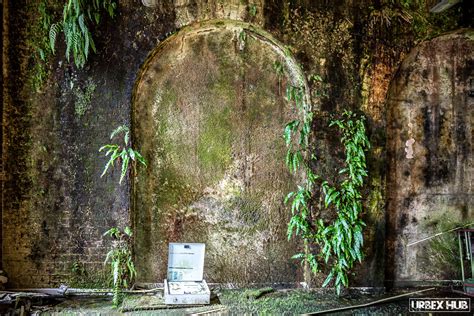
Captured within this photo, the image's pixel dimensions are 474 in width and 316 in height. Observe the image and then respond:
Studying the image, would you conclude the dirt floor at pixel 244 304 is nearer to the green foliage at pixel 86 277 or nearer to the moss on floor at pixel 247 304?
the moss on floor at pixel 247 304

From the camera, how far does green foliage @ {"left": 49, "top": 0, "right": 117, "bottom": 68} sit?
13.1 ft

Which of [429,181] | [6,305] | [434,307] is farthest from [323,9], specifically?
[6,305]

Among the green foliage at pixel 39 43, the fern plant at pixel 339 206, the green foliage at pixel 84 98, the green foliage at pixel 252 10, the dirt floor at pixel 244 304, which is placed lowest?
the dirt floor at pixel 244 304

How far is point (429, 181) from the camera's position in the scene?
484 cm

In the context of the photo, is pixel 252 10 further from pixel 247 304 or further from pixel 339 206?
pixel 247 304

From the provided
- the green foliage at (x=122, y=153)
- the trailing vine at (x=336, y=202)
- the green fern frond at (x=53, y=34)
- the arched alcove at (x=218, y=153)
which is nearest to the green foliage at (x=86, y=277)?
the arched alcove at (x=218, y=153)

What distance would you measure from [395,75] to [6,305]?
4798mm

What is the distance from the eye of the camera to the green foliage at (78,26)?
4.00 m

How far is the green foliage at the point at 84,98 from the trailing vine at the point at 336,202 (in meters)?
2.14

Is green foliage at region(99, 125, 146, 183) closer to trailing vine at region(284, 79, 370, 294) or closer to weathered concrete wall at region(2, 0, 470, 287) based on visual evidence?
weathered concrete wall at region(2, 0, 470, 287)

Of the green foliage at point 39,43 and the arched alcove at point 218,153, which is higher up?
the green foliage at point 39,43

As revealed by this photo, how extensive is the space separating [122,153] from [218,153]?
108 centimetres

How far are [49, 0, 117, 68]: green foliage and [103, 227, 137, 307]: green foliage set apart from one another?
72.2 inches

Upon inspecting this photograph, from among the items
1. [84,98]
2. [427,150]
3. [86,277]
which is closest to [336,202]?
[427,150]
